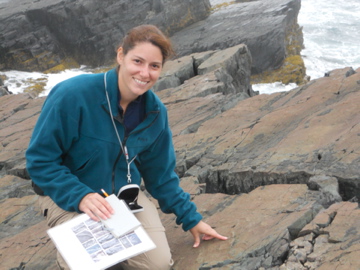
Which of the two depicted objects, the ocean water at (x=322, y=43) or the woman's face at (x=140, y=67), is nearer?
the woman's face at (x=140, y=67)

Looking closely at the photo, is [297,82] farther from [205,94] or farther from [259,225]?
[259,225]

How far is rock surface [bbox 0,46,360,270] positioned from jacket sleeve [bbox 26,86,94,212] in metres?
0.99

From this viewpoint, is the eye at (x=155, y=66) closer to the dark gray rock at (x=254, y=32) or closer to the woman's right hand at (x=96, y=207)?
the woman's right hand at (x=96, y=207)

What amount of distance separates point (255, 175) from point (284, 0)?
2462 centimetres

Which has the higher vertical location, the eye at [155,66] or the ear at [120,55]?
the ear at [120,55]

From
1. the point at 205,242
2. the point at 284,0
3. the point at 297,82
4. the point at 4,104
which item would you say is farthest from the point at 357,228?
the point at 284,0

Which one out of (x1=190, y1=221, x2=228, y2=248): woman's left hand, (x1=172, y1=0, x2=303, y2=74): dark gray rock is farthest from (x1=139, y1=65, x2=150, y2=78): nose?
(x1=172, y1=0, x2=303, y2=74): dark gray rock

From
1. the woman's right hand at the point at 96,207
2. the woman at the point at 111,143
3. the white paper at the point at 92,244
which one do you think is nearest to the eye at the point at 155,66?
the woman at the point at 111,143

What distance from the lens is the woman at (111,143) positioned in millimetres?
3174

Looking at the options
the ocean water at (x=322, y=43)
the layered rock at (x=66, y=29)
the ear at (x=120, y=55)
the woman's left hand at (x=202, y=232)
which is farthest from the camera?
the layered rock at (x=66, y=29)

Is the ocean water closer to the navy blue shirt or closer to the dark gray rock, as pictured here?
the dark gray rock

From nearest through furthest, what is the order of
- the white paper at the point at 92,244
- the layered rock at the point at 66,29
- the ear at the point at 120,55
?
the white paper at the point at 92,244
the ear at the point at 120,55
the layered rock at the point at 66,29

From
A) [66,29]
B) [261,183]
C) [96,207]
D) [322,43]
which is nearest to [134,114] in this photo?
[96,207]

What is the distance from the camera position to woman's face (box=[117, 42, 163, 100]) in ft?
10.6
